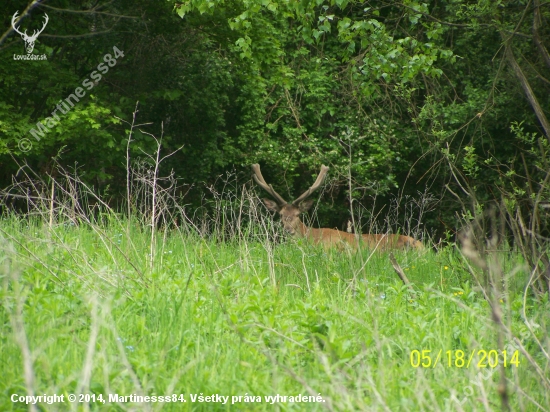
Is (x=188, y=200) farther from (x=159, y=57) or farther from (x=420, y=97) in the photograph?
(x=420, y=97)

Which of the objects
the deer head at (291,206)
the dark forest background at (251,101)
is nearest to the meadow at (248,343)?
the deer head at (291,206)

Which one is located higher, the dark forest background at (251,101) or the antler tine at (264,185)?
the dark forest background at (251,101)

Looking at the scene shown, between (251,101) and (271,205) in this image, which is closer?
(271,205)

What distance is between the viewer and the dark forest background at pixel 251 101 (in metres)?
11.4

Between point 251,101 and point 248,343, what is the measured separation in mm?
11696

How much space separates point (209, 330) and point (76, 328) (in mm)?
598

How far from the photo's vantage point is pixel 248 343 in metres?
2.91

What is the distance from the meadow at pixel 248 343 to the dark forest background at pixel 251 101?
6775mm

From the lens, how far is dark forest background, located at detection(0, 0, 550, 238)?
11.4 metres
